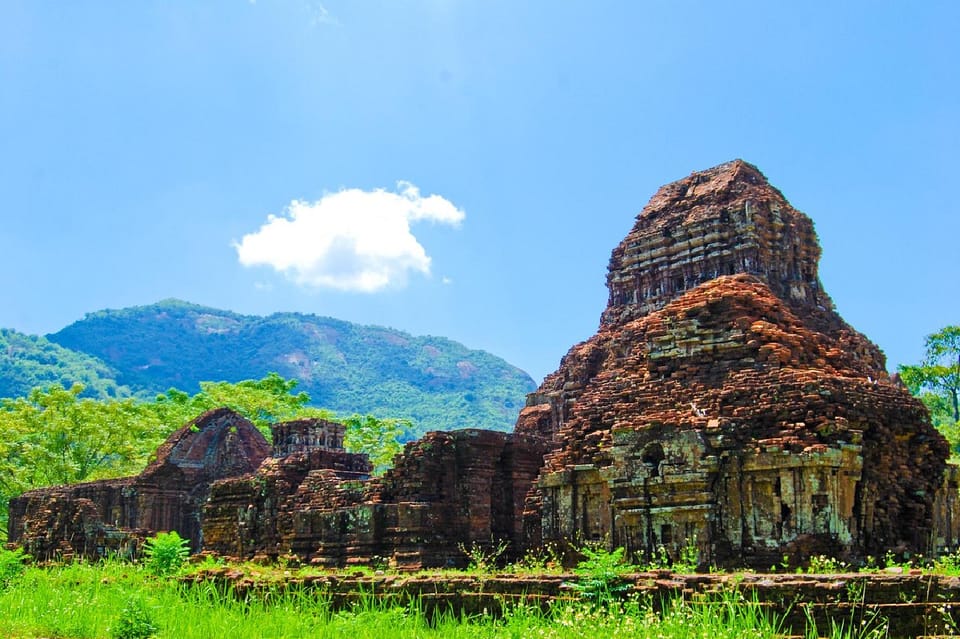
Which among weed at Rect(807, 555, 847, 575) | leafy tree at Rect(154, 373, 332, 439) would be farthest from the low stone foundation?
leafy tree at Rect(154, 373, 332, 439)

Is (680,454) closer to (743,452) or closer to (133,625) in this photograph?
→ (743,452)

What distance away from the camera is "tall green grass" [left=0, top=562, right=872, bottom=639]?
8.32 m

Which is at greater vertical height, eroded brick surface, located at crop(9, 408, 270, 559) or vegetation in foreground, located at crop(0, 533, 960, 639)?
eroded brick surface, located at crop(9, 408, 270, 559)

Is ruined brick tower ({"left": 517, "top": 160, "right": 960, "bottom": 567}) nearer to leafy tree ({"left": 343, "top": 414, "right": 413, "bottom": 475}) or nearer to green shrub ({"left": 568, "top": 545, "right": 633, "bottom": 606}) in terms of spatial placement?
green shrub ({"left": 568, "top": 545, "right": 633, "bottom": 606})

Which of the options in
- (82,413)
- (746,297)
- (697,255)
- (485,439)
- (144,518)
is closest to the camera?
(746,297)

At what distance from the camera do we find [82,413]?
39812 mm

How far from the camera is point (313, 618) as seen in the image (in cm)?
1073

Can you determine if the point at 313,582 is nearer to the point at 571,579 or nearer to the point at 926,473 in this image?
the point at 571,579

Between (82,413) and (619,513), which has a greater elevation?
(82,413)

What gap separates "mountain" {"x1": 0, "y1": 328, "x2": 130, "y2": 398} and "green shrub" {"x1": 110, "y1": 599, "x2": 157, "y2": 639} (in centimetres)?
13078

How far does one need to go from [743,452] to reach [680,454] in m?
0.98

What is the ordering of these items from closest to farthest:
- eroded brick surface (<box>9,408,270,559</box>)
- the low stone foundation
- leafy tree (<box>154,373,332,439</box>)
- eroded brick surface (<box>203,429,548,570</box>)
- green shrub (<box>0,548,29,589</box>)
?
1. the low stone foundation
2. green shrub (<box>0,548,29,589</box>)
3. eroded brick surface (<box>203,429,548,570</box>)
4. eroded brick surface (<box>9,408,270,559</box>)
5. leafy tree (<box>154,373,332,439</box>)

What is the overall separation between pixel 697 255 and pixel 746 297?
694 centimetres

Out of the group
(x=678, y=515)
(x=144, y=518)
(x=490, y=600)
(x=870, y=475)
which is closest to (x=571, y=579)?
(x=490, y=600)
